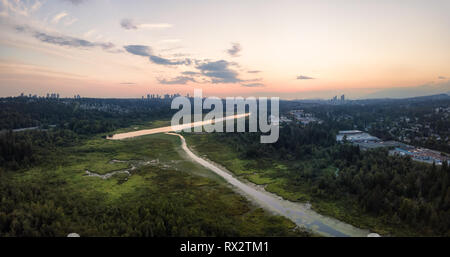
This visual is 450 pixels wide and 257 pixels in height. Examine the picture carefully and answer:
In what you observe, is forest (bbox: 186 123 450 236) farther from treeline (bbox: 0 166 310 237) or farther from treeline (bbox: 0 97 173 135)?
treeline (bbox: 0 97 173 135)

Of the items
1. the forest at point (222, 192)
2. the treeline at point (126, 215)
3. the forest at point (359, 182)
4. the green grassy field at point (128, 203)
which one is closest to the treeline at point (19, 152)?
the forest at point (222, 192)

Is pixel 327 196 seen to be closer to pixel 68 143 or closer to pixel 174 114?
pixel 68 143

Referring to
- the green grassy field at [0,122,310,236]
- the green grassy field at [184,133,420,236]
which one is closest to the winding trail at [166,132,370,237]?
the green grassy field at [184,133,420,236]

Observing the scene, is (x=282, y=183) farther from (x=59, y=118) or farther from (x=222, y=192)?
(x=59, y=118)

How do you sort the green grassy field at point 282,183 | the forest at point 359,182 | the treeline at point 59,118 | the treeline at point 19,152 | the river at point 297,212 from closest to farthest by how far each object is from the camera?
the river at point 297,212 < the forest at point 359,182 < the green grassy field at point 282,183 < the treeline at point 19,152 < the treeline at point 59,118

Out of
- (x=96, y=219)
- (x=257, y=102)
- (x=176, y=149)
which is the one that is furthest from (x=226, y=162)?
(x=257, y=102)

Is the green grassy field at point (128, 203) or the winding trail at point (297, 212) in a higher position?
the green grassy field at point (128, 203)

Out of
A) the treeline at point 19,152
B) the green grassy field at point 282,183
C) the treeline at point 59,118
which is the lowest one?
the green grassy field at point 282,183

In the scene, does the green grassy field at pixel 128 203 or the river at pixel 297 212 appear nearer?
the green grassy field at pixel 128 203

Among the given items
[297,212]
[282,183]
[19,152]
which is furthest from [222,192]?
[19,152]

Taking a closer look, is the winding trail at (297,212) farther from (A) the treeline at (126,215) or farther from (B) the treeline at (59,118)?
(B) the treeline at (59,118)
